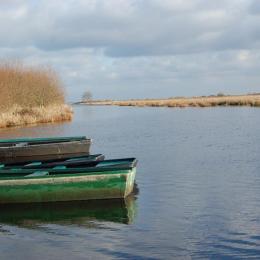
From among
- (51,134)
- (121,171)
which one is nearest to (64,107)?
(51,134)

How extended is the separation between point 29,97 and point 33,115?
2089 millimetres

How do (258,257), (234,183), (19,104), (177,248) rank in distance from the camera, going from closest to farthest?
(258,257) < (177,248) < (234,183) < (19,104)

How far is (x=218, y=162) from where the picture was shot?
19047mm

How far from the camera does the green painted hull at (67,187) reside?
12.3 m

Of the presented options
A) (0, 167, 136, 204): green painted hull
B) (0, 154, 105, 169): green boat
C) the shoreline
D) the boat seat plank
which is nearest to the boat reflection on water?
(0, 167, 136, 204): green painted hull

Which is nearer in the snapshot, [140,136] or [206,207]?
[206,207]

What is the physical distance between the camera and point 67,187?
12.5 meters

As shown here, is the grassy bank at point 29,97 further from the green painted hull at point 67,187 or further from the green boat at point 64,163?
the green painted hull at point 67,187

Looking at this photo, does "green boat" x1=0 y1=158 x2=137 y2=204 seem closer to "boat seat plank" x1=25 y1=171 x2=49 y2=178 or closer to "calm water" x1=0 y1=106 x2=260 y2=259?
"boat seat plank" x1=25 y1=171 x2=49 y2=178

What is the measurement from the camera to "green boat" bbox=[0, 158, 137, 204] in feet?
40.3

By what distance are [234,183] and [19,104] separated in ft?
103

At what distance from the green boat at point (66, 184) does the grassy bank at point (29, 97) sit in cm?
2763

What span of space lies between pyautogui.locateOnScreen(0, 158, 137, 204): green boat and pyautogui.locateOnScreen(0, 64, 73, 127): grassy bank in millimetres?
27628

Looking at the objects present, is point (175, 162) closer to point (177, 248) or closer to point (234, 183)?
point (234, 183)
